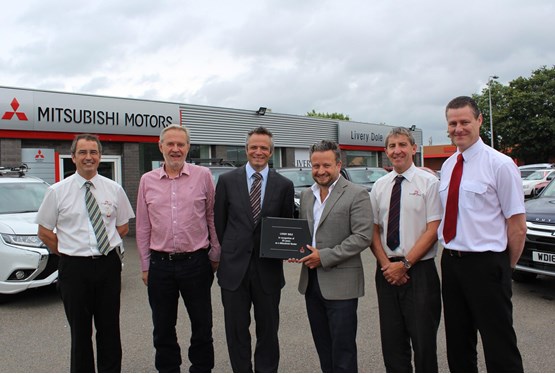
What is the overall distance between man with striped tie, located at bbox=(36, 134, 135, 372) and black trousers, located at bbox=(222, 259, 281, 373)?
0.96 metres

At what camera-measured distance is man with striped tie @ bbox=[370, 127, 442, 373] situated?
3246 mm

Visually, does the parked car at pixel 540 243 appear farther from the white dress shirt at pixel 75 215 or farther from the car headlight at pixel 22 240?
the car headlight at pixel 22 240

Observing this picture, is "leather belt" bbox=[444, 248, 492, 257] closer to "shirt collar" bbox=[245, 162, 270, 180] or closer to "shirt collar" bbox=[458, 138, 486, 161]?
"shirt collar" bbox=[458, 138, 486, 161]

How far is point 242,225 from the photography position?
3.53 meters

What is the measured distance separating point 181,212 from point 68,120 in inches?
437

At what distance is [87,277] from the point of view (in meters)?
3.54

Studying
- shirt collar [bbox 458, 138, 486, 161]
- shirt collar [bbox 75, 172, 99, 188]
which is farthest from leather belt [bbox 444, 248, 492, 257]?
shirt collar [bbox 75, 172, 99, 188]

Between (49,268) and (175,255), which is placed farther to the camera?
(49,268)

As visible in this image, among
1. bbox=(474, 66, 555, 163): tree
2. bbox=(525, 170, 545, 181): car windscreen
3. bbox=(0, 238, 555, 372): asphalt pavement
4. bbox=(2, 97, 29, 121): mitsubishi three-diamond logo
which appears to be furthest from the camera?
bbox=(474, 66, 555, 163): tree

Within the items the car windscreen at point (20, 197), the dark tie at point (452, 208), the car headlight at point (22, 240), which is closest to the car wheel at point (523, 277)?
the dark tie at point (452, 208)

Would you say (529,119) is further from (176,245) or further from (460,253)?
(176,245)

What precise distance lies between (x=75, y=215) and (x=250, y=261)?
4.75 ft

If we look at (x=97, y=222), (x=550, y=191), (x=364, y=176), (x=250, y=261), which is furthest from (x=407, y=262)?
→ (x=364, y=176)

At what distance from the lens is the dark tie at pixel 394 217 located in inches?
133
